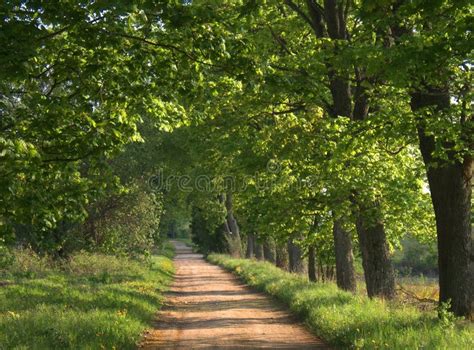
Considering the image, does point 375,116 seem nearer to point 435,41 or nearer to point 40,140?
point 435,41

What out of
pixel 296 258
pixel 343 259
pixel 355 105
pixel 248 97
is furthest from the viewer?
pixel 296 258

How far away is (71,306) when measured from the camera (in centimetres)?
1359

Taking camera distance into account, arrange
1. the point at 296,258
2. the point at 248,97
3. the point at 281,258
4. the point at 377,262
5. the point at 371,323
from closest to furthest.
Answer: the point at 371,323 → the point at 377,262 → the point at 248,97 → the point at 296,258 → the point at 281,258

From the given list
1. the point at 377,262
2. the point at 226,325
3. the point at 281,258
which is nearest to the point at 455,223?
the point at 377,262

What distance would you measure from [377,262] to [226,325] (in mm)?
4366

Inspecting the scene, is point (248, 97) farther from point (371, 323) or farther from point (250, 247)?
point (250, 247)

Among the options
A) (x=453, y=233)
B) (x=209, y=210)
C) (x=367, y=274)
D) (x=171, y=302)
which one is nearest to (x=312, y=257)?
(x=171, y=302)

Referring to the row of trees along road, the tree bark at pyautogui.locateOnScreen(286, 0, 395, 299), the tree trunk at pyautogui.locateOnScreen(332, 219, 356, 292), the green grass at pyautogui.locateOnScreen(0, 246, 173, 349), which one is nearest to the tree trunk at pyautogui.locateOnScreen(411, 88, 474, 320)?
the row of trees along road

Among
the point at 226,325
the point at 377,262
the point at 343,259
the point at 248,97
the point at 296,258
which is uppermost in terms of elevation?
the point at 248,97

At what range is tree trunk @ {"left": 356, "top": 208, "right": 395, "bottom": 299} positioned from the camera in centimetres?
1459

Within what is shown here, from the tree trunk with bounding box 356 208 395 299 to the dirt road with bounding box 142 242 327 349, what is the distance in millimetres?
2482

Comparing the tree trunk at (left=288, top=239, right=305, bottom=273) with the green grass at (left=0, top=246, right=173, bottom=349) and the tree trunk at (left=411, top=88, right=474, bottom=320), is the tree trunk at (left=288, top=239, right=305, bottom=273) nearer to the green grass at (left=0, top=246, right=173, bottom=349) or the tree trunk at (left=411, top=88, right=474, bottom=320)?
the green grass at (left=0, top=246, right=173, bottom=349)

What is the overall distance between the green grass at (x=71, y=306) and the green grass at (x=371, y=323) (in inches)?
154

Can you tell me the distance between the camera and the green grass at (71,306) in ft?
31.0
